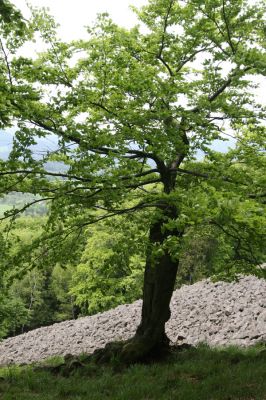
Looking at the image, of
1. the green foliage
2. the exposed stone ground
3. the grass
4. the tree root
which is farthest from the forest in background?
the grass

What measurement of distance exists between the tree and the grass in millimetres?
1276

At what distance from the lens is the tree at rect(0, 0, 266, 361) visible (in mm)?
9586

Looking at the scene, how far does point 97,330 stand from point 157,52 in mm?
16895

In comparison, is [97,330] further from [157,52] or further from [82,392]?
[157,52]

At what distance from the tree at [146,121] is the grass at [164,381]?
128 cm

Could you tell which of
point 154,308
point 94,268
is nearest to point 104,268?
point 154,308

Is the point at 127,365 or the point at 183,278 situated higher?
the point at 183,278

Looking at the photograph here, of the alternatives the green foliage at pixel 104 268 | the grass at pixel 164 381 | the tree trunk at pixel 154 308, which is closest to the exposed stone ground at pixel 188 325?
the green foliage at pixel 104 268

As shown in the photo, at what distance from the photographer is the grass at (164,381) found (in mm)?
8375

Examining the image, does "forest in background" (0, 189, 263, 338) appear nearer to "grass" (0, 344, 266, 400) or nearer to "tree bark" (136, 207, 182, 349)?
"tree bark" (136, 207, 182, 349)

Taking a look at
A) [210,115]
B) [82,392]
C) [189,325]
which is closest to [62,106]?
[210,115]

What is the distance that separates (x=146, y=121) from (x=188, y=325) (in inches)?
535

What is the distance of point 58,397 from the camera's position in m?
9.42

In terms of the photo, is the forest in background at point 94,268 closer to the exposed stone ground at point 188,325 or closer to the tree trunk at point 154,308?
the tree trunk at point 154,308
